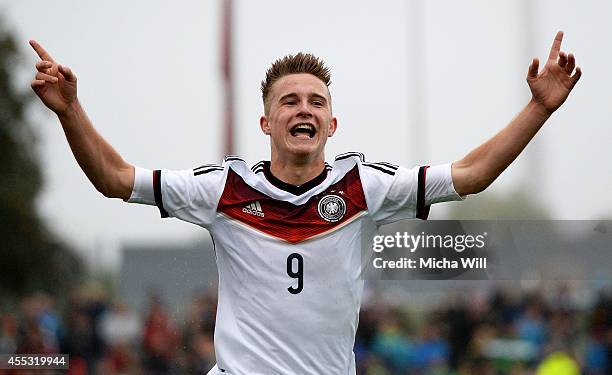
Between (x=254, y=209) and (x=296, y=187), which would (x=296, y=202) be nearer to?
(x=296, y=187)

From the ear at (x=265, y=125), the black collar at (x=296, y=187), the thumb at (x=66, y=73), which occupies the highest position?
the thumb at (x=66, y=73)

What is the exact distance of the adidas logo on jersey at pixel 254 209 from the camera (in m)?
3.83

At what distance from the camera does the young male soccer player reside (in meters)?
3.61

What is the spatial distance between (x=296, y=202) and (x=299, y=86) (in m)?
0.45

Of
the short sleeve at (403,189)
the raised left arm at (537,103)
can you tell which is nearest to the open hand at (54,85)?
the short sleeve at (403,189)

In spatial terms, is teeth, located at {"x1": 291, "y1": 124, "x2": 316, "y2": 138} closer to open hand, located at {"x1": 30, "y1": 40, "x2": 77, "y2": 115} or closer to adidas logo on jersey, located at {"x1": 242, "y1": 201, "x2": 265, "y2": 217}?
adidas logo on jersey, located at {"x1": 242, "y1": 201, "x2": 265, "y2": 217}

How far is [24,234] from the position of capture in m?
7.30

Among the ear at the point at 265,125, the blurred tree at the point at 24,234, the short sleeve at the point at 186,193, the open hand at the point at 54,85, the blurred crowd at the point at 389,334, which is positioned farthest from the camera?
the blurred tree at the point at 24,234

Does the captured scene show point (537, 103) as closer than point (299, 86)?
Yes

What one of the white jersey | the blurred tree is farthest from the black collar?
the blurred tree

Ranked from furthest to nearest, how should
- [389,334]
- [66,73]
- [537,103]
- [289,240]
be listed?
[389,334], [289,240], [537,103], [66,73]

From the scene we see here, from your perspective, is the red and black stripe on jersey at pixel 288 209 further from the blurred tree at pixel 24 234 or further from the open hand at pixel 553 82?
the blurred tree at pixel 24 234

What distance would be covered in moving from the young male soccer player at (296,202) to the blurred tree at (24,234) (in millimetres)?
3072

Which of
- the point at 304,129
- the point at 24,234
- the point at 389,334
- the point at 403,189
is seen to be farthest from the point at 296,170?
the point at 24,234
